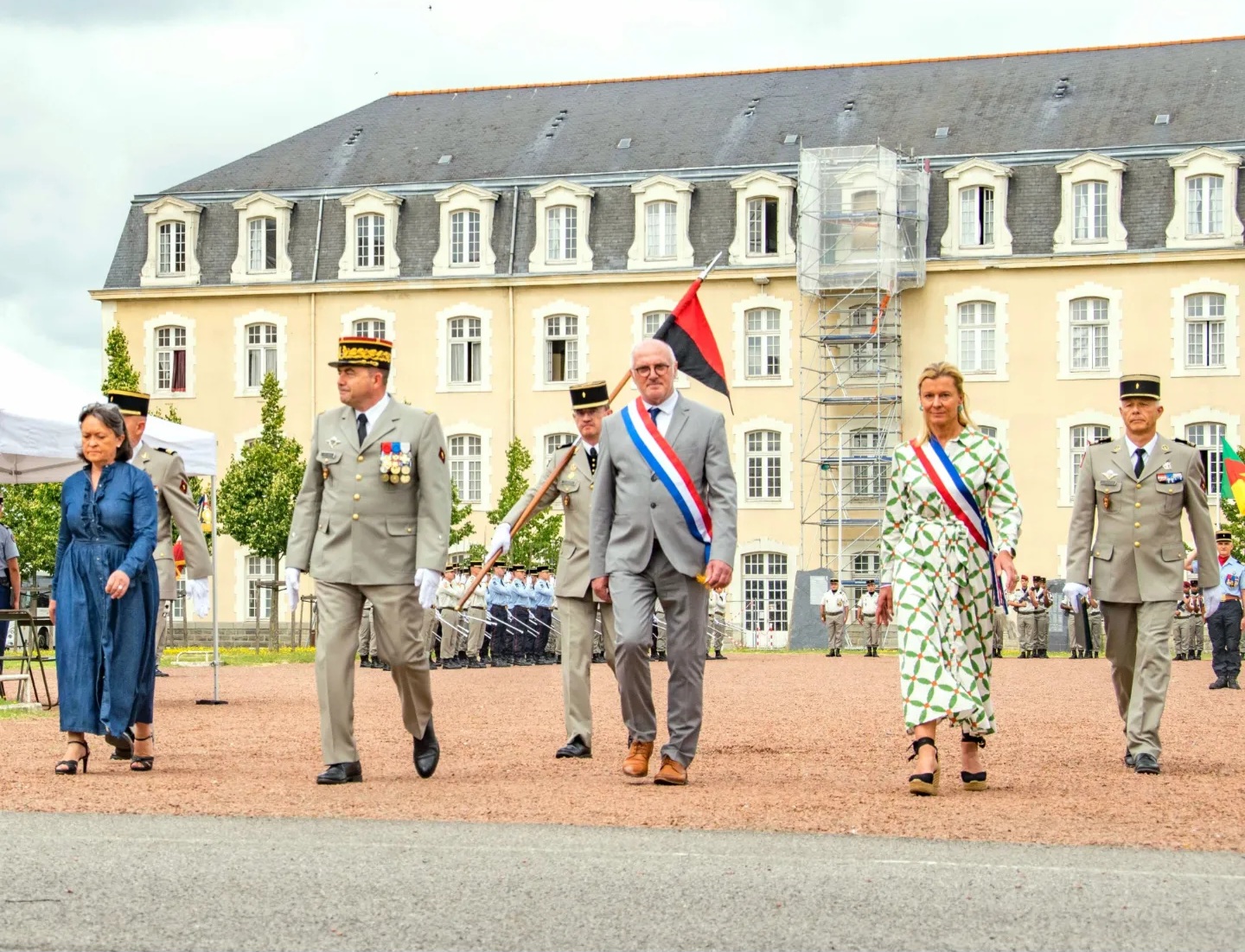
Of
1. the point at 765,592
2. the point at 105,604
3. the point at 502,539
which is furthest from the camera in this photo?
the point at 765,592

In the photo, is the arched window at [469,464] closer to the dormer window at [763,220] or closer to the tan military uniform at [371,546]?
the dormer window at [763,220]

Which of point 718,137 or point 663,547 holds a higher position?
point 718,137

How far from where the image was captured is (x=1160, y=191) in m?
51.8

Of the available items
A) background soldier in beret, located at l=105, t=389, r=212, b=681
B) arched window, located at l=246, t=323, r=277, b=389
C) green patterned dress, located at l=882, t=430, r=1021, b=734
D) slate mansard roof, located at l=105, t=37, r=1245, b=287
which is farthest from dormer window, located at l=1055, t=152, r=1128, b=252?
green patterned dress, located at l=882, t=430, r=1021, b=734

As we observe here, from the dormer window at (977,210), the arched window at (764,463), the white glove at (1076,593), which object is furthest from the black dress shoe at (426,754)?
the arched window at (764,463)

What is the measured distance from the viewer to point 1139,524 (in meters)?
11.8

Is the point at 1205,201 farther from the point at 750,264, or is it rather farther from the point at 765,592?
the point at 765,592

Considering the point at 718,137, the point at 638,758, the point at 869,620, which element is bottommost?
the point at 869,620

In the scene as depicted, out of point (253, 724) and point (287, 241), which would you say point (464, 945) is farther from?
point (287, 241)

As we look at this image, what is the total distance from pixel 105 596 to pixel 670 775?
3.19 meters

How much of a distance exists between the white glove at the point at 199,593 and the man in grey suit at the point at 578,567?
1.90 m

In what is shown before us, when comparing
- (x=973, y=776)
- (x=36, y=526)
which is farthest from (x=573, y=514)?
(x=36, y=526)

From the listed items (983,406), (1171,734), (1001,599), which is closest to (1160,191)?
(983,406)

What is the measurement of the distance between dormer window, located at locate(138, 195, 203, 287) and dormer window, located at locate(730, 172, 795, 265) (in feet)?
48.4
